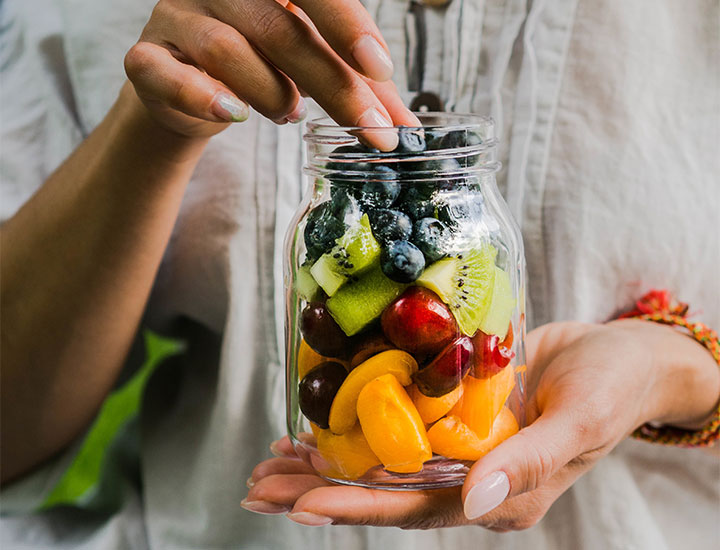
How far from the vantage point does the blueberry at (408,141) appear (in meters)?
0.46

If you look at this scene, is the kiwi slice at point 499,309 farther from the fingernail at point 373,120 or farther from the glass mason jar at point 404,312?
the fingernail at point 373,120

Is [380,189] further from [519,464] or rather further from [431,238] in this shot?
[519,464]

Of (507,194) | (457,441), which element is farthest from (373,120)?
(507,194)

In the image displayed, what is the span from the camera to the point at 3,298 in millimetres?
757

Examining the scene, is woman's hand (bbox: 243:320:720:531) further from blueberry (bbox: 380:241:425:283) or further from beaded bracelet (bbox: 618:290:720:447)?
blueberry (bbox: 380:241:425:283)

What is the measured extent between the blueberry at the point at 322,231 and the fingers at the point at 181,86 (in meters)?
0.08

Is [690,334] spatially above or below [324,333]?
below

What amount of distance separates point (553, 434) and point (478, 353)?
82 millimetres

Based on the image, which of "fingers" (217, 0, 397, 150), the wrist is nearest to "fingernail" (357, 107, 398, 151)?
"fingers" (217, 0, 397, 150)

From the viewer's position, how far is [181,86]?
0.45 meters

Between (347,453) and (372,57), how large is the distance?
0.27 meters

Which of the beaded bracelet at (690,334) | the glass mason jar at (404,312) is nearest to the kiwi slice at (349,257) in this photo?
the glass mason jar at (404,312)

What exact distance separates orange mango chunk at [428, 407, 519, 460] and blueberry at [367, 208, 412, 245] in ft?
0.42

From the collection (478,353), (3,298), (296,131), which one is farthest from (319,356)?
(3,298)
